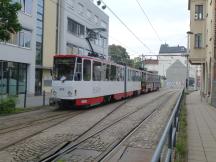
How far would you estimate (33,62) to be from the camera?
1431 inches

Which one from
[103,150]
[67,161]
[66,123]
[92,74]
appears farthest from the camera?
[92,74]

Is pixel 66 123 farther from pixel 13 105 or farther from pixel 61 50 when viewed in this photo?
pixel 61 50

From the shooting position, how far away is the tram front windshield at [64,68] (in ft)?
69.1

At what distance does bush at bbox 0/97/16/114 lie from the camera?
1855cm

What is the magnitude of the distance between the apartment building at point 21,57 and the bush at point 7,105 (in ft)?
38.9

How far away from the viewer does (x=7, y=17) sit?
16.2 meters

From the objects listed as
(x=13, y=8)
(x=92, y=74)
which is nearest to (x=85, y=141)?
(x=13, y=8)

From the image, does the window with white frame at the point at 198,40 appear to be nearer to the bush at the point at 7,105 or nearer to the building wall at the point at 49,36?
the building wall at the point at 49,36

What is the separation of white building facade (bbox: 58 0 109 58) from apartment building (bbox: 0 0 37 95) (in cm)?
744

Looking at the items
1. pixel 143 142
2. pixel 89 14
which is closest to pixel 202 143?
pixel 143 142

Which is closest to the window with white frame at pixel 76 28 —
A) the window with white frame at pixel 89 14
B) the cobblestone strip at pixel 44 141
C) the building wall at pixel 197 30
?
the window with white frame at pixel 89 14

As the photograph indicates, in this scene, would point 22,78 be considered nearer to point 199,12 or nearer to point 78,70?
point 78,70

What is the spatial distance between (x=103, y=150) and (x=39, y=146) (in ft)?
5.22

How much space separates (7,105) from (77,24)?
31982 millimetres
